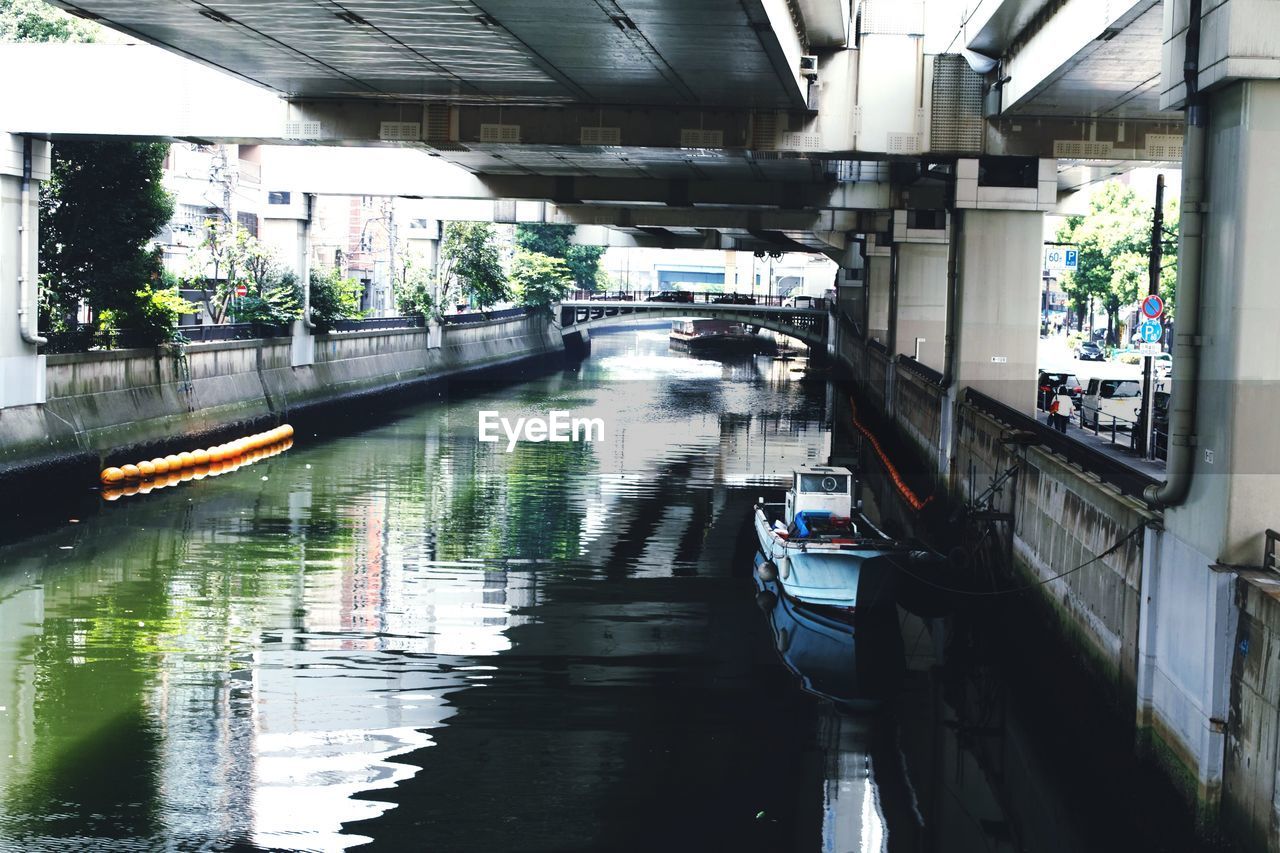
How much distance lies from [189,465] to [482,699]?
27201 millimetres

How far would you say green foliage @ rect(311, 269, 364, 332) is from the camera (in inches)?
2680

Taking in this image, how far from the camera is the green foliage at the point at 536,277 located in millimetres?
114000

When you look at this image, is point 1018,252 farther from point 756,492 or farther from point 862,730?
Answer: point 862,730

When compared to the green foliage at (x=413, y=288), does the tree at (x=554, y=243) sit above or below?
above

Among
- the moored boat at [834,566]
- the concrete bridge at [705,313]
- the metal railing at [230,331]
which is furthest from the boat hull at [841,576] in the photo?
the concrete bridge at [705,313]

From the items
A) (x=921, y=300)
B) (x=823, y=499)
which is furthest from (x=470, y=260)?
(x=823, y=499)

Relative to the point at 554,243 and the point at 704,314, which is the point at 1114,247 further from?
the point at 554,243

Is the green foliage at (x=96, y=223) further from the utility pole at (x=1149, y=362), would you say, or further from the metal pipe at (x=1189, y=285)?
the metal pipe at (x=1189, y=285)

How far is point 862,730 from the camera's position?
76.5ft

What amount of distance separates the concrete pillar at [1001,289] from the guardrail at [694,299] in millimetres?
73964

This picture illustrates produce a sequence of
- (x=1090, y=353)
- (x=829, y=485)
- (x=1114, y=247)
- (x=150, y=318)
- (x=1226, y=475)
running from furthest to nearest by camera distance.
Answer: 1. (x=1090, y=353)
2. (x=1114, y=247)
3. (x=150, y=318)
4. (x=829, y=485)
5. (x=1226, y=475)

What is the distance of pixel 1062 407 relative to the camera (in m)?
47.0

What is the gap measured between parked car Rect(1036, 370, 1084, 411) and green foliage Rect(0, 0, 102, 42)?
135ft

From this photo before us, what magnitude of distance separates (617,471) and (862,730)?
1161 inches
